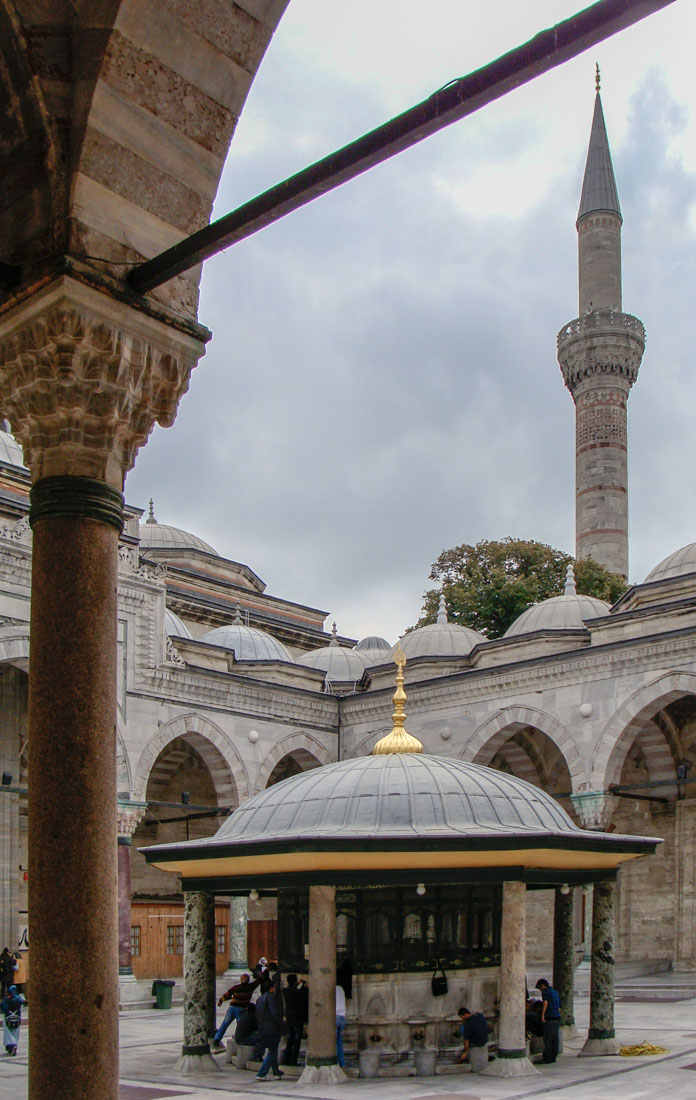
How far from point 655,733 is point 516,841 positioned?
13.6m

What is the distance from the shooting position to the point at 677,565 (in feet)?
77.2

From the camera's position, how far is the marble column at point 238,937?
21.0 meters

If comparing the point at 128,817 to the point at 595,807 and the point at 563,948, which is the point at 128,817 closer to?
the point at 595,807

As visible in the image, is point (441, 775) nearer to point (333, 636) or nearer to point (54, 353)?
point (54, 353)

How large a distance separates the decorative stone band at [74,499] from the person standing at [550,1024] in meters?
7.70

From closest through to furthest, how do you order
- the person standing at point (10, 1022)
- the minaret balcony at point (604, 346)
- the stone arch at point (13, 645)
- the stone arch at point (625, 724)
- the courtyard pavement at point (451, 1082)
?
the courtyard pavement at point (451, 1082)
the person standing at point (10, 1022)
the stone arch at point (13, 645)
the stone arch at point (625, 724)
the minaret balcony at point (604, 346)

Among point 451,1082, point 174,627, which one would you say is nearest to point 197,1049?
point 451,1082

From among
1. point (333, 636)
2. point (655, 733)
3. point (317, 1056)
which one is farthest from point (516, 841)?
point (333, 636)

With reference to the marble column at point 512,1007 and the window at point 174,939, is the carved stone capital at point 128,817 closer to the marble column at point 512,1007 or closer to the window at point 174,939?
the window at point 174,939

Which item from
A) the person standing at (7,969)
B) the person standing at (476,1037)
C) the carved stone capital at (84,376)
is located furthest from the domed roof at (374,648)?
the carved stone capital at (84,376)

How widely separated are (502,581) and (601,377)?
7.83m

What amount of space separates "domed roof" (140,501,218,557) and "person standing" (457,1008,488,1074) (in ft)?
73.7

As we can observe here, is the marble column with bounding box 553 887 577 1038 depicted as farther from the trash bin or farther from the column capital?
the column capital

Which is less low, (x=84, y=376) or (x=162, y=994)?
(x=84, y=376)
